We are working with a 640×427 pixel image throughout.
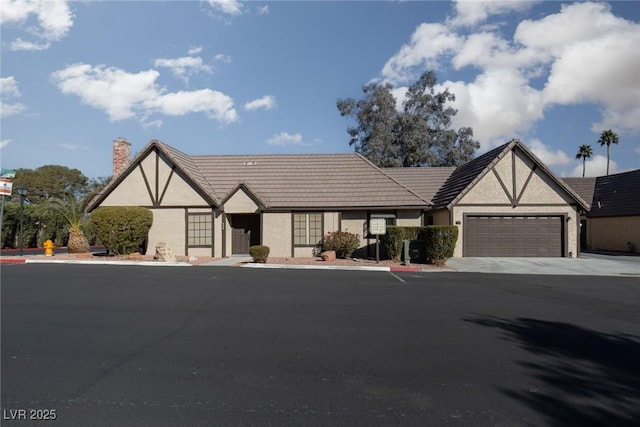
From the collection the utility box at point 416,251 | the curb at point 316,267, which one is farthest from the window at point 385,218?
the curb at point 316,267

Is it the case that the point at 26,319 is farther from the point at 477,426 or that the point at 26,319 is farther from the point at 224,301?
the point at 477,426

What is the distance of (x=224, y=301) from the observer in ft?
33.4

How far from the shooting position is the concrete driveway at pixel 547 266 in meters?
17.7

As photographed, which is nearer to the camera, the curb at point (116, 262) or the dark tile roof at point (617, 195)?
the curb at point (116, 262)

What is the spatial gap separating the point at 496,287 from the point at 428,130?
3453cm

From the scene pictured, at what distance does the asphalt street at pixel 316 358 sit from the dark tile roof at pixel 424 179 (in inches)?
677

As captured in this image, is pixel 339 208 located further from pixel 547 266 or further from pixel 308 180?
pixel 547 266

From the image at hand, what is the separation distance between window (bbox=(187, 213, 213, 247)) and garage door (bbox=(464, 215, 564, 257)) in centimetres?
1335

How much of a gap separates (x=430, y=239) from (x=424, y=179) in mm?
10992

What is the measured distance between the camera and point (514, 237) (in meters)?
23.6

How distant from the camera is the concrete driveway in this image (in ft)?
58.0

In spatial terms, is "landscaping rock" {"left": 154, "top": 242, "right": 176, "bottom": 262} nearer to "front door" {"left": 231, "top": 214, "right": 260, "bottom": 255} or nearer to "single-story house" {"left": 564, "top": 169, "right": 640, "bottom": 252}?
"front door" {"left": 231, "top": 214, "right": 260, "bottom": 255}

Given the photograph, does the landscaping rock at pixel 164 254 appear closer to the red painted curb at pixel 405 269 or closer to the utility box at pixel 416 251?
the red painted curb at pixel 405 269

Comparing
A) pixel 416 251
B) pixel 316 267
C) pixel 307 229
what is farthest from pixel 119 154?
pixel 416 251
